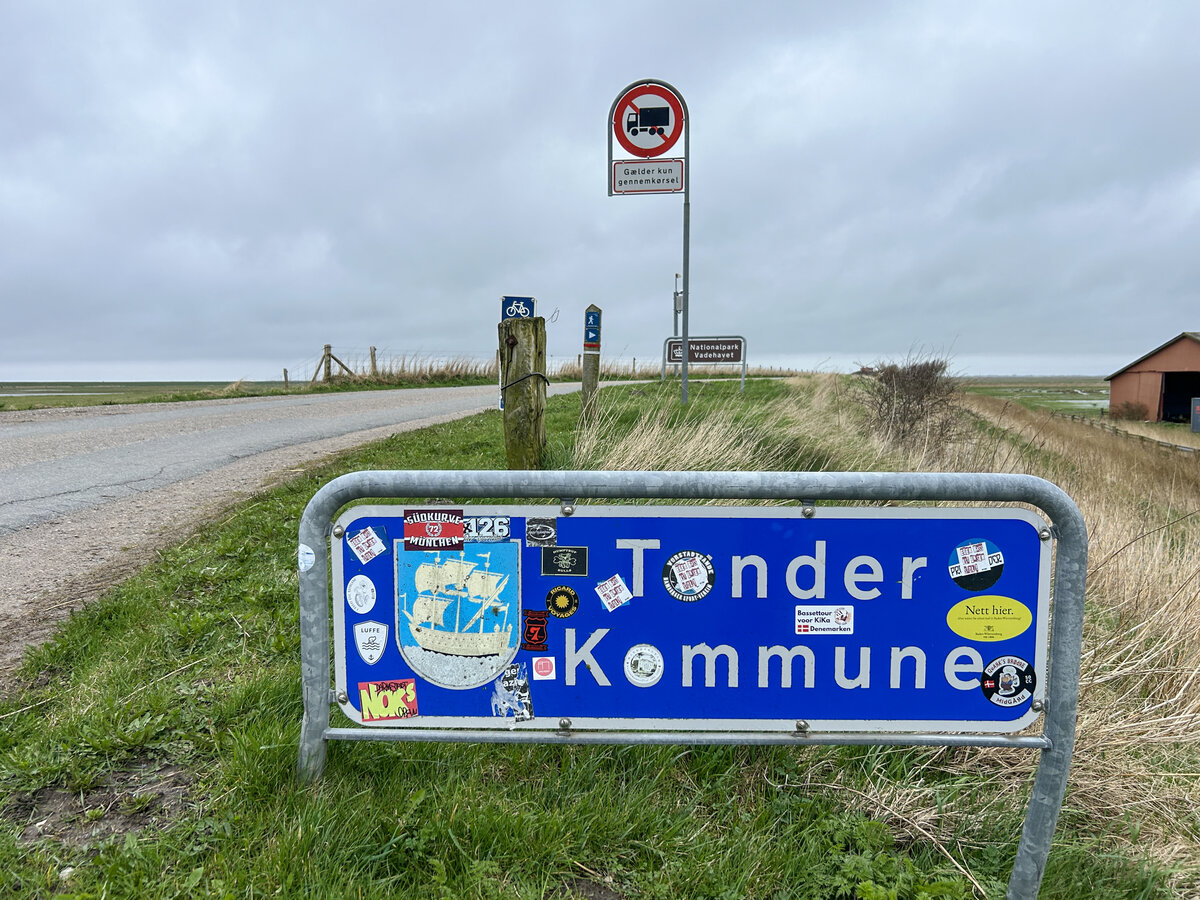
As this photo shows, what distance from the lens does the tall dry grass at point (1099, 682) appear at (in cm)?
223

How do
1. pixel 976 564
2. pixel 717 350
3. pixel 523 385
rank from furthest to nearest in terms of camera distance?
pixel 717 350 < pixel 523 385 < pixel 976 564

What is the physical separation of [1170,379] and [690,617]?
3575 cm

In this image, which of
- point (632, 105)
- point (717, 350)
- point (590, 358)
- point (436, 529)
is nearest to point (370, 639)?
point (436, 529)

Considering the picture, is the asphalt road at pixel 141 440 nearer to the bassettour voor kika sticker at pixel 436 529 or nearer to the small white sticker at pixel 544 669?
the bassettour voor kika sticker at pixel 436 529

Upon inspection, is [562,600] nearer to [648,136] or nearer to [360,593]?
[360,593]

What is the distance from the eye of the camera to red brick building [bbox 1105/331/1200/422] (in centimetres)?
2655

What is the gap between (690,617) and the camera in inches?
74.9

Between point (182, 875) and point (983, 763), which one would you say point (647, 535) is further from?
point (983, 763)

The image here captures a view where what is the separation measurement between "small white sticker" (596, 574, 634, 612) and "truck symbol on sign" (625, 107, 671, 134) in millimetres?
7771

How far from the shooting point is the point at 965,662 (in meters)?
1.88

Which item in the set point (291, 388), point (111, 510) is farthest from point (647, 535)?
point (291, 388)

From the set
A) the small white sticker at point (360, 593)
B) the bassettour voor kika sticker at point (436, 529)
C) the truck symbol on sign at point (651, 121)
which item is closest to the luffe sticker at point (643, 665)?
the bassettour voor kika sticker at point (436, 529)

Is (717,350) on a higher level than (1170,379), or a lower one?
higher

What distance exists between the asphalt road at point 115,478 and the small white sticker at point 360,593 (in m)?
2.13
